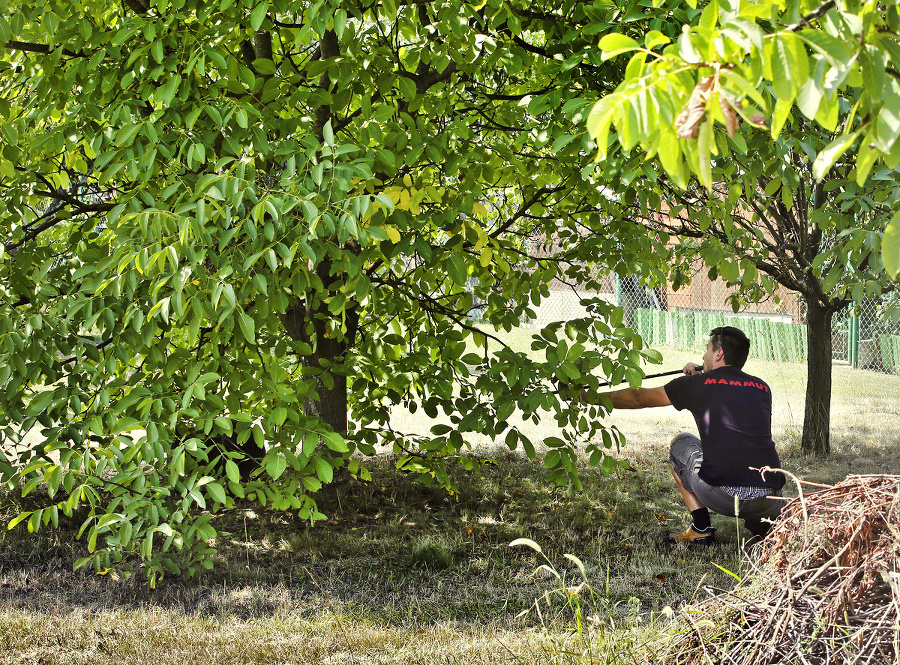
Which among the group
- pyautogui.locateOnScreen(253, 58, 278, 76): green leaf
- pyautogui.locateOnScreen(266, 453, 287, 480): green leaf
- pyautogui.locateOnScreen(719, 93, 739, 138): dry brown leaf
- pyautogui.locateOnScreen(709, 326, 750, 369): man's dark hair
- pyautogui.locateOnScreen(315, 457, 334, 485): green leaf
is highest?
pyautogui.locateOnScreen(253, 58, 278, 76): green leaf

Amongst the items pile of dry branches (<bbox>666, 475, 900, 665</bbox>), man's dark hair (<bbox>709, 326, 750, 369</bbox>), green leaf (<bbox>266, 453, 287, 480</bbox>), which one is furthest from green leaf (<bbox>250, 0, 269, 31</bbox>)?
man's dark hair (<bbox>709, 326, 750, 369</bbox>)

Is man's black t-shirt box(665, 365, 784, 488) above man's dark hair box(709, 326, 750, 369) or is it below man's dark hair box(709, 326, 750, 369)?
below

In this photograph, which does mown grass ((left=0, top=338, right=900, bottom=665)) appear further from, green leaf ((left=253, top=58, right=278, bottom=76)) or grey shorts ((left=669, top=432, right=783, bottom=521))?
green leaf ((left=253, top=58, right=278, bottom=76))

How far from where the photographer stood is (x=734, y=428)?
416 centimetres

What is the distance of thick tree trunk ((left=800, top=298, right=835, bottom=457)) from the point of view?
6.81 meters

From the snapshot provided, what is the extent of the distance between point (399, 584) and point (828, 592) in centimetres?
233

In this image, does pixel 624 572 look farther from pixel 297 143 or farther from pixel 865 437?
pixel 865 437

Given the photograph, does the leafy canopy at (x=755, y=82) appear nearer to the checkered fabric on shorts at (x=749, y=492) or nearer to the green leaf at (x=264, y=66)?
the green leaf at (x=264, y=66)

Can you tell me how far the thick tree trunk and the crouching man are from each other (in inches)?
114

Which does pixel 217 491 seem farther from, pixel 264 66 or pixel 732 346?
pixel 732 346

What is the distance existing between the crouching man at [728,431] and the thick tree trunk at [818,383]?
9.50 feet

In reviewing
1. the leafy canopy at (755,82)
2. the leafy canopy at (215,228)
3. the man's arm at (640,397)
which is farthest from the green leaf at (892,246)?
the man's arm at (640,397)

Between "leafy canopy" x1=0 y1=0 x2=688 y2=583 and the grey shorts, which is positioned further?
Answer: the grey shorts

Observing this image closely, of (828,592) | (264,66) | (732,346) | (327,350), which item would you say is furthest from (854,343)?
(264,66)
